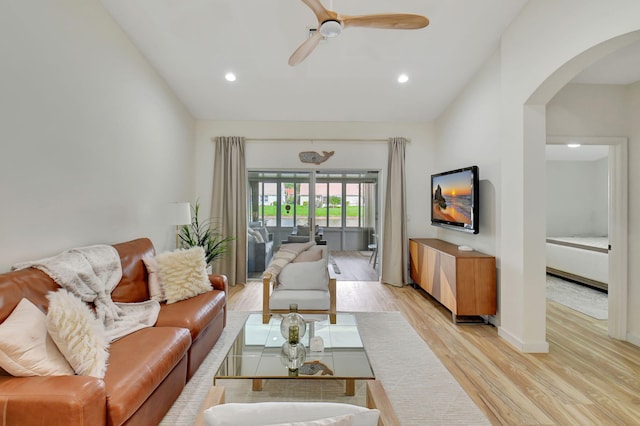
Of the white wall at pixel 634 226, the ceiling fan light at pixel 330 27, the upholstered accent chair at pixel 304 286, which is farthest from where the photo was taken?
the upholstered accent chair at pixel 304 286

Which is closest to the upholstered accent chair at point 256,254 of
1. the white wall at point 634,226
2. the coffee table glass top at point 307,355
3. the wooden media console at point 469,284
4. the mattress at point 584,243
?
the coffee table glass top at point 307,355

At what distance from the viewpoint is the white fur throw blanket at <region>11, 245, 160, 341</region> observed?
6.44 feet

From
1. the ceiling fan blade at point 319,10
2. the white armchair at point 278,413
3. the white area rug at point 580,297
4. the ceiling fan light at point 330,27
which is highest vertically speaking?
the ceiling fan blade at point 319,10

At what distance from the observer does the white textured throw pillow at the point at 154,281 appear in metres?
2.70

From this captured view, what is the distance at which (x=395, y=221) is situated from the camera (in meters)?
5.17

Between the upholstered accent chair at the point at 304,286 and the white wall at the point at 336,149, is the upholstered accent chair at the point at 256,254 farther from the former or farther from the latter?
the upholstered accent chair at the point at 304,286

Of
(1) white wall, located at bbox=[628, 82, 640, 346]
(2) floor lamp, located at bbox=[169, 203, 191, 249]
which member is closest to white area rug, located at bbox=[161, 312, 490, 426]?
(2) floor lamp, located at bbox=[169, 203, 191, 249]

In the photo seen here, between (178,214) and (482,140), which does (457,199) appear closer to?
(482,140)

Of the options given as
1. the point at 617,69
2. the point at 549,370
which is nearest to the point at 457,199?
the point at 617,69

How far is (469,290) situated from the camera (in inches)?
134

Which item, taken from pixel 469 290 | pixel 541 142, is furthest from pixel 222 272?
pixel 541 142

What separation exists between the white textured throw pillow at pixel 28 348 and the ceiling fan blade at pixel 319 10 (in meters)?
2.46

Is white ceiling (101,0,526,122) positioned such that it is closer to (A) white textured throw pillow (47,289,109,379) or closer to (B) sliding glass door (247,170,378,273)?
(B) sliding glass door (247,170,378,273)

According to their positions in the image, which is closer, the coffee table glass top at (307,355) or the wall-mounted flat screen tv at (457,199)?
the coffee table glass top at (307,355)
